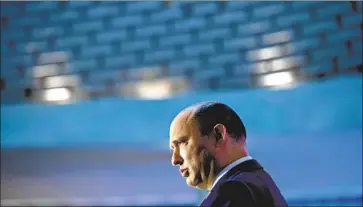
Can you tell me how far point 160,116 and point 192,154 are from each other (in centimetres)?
262

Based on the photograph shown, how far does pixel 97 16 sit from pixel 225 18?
3.40 ft

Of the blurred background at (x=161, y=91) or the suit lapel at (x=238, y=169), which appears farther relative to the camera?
the blurred background at (x=161, y=91)

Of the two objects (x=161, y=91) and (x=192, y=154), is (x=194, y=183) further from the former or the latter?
(x=161, y=91)

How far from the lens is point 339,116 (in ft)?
9.98

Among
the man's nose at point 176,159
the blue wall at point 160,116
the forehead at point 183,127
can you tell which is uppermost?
the forehead at point 183,127

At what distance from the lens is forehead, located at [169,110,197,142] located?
2.49 ft

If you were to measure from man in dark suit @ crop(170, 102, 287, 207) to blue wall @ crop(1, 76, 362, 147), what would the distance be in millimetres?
2343

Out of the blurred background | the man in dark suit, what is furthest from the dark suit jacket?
the blurred background

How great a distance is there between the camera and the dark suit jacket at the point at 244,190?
714 millimetres

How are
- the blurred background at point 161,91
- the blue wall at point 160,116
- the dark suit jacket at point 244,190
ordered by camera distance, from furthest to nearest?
1. the blurred background at point 161,91
2. the blue wall at point 160,116
3. the dark suit jacket at point 244,190

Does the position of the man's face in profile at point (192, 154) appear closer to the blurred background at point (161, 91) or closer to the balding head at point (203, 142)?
the balding head at point (203, 142)

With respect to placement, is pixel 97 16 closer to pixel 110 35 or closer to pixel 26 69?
pixel 110 35

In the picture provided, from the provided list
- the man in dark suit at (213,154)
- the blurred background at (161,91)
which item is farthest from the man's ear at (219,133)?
the blurred background at (161,91)

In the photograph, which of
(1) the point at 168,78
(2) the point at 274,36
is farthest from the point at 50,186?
(2) the point at 274,36
